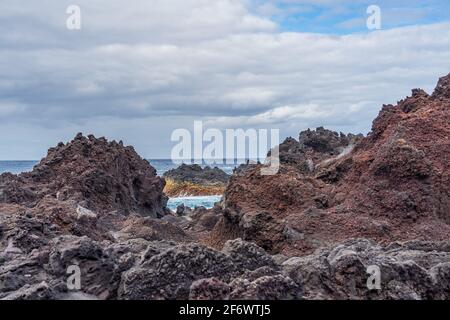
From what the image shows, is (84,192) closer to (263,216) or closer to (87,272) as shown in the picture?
(263,216)

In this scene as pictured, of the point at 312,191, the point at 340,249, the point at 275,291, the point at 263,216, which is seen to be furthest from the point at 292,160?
the point at 275,291

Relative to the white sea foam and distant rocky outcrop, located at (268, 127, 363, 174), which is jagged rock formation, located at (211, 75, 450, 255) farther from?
the white sea foam

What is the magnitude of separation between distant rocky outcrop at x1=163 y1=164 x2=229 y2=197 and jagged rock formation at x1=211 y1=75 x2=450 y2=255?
37.6 meters

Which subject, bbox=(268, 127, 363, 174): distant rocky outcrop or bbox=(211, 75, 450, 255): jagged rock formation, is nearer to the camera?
bbox=(211, 75, 450, 255): jagged rock formation

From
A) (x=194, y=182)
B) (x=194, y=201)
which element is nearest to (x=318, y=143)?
(x=194, y=201)

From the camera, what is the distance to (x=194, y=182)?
5812cm

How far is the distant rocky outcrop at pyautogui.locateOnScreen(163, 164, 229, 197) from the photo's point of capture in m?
52.9

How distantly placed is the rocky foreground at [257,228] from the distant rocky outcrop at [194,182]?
1122 inches

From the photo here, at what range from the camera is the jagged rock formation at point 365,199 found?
35.4ft

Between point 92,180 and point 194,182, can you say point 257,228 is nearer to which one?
point 92,180

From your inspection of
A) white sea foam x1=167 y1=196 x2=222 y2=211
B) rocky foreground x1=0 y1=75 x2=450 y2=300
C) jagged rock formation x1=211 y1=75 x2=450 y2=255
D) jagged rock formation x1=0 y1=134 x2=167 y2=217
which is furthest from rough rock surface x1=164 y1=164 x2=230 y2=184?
jagged rock formation x1=211 y1=75 x2=450 y2=255

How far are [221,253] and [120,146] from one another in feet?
55.9

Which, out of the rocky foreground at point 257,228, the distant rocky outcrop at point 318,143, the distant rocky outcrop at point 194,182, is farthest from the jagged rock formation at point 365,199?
the distant rocky outcrop at point 194,182
